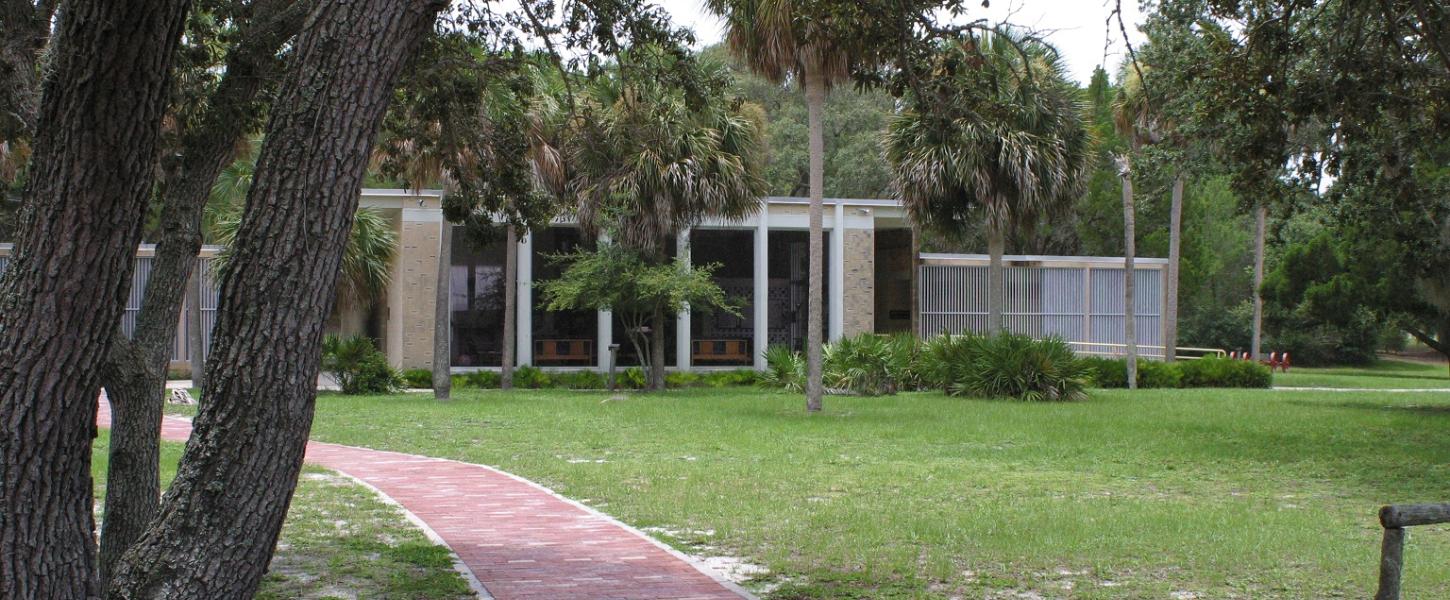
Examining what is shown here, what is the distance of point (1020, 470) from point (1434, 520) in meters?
8.12

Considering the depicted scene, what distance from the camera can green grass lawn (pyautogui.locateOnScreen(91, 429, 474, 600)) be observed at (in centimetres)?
735

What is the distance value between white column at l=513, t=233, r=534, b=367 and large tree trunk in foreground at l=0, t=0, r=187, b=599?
25437 millimetres

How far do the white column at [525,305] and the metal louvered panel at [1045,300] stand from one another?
10171 mm

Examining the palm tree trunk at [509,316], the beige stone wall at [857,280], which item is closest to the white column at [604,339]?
the palm tree trunk at [509,316]

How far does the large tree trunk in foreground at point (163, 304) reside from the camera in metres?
6.46

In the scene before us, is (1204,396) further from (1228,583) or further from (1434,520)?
(1434,520)

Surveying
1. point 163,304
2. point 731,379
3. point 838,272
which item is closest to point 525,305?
point 731,379

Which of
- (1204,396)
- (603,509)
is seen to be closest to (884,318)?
(1204,396)

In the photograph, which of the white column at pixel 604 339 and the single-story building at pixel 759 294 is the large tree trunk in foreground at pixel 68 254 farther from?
the white column at pixel 604 339

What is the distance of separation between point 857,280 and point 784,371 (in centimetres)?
456

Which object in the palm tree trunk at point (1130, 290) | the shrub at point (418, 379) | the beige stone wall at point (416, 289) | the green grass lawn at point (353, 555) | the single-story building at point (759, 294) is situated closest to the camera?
the green grass lawn at point (353, 555)

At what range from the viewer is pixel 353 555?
8492 millimetres

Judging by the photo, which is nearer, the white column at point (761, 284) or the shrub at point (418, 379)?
the shrub at point (418, 379)

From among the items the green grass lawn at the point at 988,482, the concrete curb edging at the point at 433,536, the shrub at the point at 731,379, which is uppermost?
the shrub at the point at 731,379
